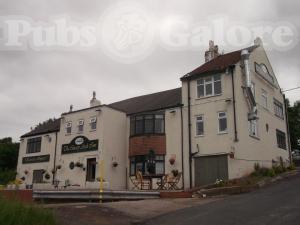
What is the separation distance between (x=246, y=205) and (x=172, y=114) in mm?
14988

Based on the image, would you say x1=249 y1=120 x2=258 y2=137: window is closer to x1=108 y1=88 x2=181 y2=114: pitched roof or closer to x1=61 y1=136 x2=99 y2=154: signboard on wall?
x1=108 y1=88 x2=181 y2=114: pitched roof

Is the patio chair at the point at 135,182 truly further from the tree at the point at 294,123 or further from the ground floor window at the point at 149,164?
the tree at the point at 294,123

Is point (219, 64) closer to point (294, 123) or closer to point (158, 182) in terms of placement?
point (158, 182)

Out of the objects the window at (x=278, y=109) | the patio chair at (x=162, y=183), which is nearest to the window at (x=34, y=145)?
the patio chair at (x=162, y=183)

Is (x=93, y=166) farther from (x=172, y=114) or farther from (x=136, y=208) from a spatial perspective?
(x=136, y=208)

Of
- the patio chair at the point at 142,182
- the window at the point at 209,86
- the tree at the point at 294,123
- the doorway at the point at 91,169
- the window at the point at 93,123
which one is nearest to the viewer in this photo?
the patio chair at the point at 142,182

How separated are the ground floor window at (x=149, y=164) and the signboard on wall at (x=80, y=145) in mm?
3599

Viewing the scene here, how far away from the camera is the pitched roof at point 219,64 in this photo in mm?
29469

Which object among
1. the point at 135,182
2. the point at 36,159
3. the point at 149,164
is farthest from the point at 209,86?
the point at 36,159

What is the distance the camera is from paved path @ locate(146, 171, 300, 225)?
1321 cm

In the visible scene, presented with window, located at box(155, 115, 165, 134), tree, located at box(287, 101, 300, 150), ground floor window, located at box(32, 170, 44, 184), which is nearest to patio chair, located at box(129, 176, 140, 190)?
window, located at box(155, 115, 165, 134)

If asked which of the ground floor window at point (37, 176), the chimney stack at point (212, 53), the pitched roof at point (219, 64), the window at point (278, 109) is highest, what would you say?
the chimney stack at point (212, 53)

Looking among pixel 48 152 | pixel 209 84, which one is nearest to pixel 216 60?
pixel 209 84

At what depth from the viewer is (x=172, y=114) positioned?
102 ft
